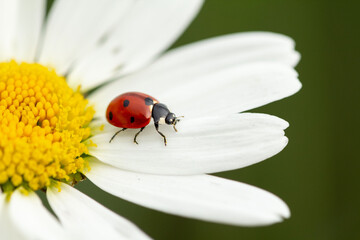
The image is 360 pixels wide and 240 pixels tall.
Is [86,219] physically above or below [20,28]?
below

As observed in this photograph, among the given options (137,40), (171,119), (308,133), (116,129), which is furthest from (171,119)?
(308,133)

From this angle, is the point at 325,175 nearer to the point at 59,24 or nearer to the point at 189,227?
the point at 189,227

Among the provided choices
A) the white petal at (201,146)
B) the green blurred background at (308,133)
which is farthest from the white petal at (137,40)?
the white petal at (201,146)

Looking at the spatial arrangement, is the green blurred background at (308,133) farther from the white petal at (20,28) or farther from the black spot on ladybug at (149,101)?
the white petal at (20,28)

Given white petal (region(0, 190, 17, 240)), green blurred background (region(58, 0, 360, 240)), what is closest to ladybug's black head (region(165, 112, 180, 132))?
green blurred background (region(58, 0, 360, 240))

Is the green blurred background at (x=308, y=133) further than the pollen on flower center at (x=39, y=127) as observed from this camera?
Yes

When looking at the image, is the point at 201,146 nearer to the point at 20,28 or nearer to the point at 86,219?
the point at 86,219
